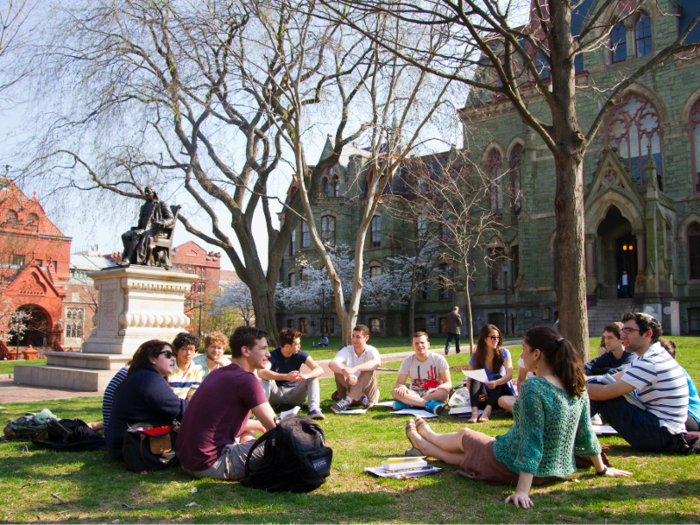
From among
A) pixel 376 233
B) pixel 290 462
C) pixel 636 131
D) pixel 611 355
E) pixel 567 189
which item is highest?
pixel 636 131

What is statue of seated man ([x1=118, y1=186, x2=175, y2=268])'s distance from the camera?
13.1 meters

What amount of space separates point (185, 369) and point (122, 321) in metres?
6.46

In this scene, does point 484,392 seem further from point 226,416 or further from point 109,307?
point 109,307

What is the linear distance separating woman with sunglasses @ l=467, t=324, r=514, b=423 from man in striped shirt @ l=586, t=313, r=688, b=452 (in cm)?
201

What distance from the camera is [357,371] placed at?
8.41 metres

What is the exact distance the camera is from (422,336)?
27.0ft

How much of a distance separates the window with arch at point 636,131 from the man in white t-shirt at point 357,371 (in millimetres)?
25859

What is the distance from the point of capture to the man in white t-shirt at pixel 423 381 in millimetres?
8141

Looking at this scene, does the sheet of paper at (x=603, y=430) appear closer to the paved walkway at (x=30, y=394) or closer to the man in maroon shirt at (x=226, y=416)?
the man in maroon shirt at (x=226, y=416)

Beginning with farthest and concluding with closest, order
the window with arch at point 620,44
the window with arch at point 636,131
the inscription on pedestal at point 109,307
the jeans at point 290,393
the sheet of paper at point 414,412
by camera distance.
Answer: the window with arch at point 620,44, the window with arch at point 636,131, the inscription on pedestal at point 109,307, the jeans at point 290,393, the sheet of paper at point 414,412

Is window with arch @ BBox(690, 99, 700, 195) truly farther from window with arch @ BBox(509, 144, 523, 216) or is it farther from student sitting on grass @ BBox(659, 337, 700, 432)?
student sitting on grass @ BBox(659, 337, 700, 432)

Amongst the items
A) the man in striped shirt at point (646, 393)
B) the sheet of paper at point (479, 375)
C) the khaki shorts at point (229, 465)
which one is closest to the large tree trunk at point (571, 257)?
the sheet of paper at point (479, 375)

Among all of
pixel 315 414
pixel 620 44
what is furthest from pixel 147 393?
pixel 620 44

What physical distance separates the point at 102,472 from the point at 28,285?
48.6m
